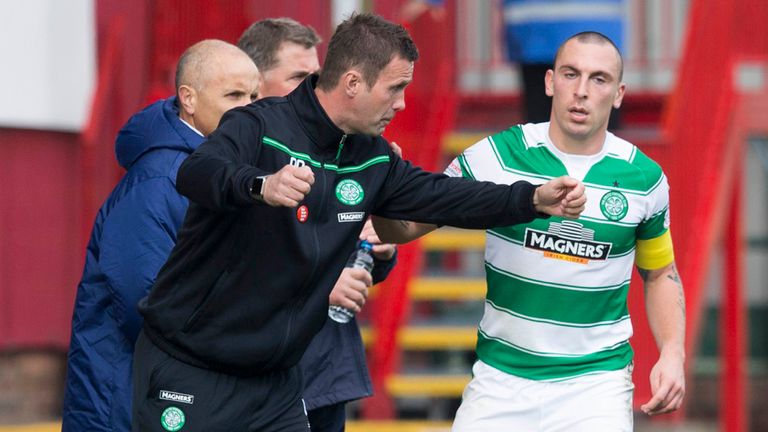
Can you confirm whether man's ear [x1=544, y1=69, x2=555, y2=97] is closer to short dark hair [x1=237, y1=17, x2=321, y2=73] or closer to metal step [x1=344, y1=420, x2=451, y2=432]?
short dark hair [x1=237, y1=17, x2=321, y2=73]

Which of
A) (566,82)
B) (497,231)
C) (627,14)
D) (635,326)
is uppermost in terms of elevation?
(627,14)

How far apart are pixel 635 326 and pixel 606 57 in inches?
165

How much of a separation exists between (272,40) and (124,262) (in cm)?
133

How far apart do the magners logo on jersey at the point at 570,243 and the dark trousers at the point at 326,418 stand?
96 cm

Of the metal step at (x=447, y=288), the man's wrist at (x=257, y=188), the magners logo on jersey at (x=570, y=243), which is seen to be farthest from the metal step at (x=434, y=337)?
the man's wrist at (x=257, y=188)

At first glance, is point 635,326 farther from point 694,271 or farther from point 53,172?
point 53,172

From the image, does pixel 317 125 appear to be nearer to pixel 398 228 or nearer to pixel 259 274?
pixel 259 274

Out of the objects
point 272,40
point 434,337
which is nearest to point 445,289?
point 434,337

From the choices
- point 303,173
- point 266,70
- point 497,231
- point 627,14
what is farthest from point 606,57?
point 627,14

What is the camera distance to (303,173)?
392 cm

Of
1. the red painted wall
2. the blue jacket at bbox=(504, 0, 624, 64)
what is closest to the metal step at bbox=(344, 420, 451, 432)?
the red painted wall

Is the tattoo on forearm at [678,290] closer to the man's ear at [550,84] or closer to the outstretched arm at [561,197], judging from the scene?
the man's ear at [550,84]

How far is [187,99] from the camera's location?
5125mm

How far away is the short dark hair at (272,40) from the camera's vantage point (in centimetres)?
575
